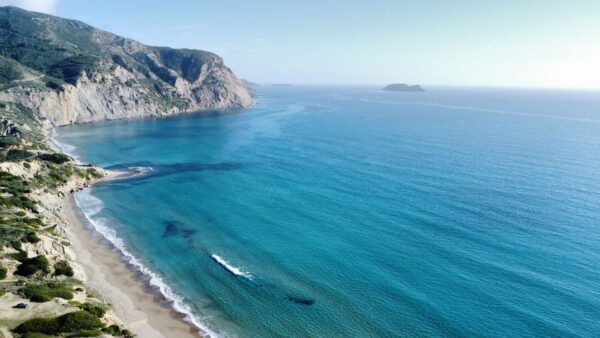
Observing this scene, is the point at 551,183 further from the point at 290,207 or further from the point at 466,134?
the point at 466,134

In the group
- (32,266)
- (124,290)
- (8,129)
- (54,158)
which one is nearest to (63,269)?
(32,266)

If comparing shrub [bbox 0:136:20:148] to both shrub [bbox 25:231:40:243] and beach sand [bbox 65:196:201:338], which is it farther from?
shrub [bbox 25:231:40:243]

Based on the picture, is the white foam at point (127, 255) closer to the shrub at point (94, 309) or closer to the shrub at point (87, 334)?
the shrub at point (94, 309)

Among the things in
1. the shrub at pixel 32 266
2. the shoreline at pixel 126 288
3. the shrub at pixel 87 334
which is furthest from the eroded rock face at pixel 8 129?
the shrub at pixel 87 334

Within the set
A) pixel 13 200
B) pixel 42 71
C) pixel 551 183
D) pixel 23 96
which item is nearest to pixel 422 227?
pixel 551 183

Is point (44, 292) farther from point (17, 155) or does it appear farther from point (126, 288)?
point (17, 155)

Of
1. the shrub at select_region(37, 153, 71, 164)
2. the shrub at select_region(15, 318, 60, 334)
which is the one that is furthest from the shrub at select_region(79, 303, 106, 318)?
the shrub at select_region(37, 153, 71, 164)
